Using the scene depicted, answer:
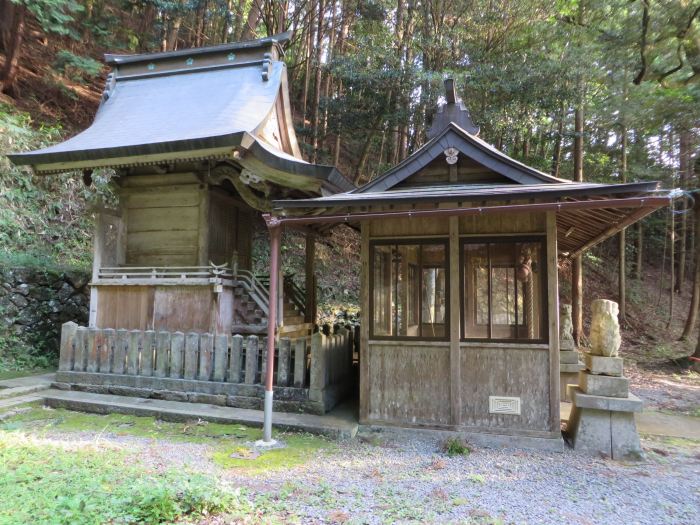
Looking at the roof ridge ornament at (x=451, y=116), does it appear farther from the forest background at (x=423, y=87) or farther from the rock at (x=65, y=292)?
the rock at (x=65, y=292)

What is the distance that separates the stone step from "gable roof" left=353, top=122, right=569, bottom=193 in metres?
3.42

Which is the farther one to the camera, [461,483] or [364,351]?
[364,351]

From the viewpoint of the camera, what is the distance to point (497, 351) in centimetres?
548

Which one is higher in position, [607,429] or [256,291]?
[256,291]

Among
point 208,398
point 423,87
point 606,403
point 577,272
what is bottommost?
point 208,398

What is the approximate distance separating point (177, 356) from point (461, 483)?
4958 mm

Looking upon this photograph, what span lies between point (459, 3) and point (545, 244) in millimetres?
14384

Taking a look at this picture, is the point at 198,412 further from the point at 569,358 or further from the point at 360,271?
the point at 569,358

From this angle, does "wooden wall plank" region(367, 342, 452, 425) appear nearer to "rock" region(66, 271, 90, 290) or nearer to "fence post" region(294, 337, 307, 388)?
→ "fence post" region(294, 337, 307, 388)

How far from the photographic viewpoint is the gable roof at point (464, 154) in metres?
5.71

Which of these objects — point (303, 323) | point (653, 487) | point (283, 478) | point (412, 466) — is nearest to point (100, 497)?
point (283, 478)

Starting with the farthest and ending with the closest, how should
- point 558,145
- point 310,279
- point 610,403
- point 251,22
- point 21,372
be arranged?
1. point 251,22
2. point 558,145
3. point 310,279
4. point 21,372
5. point 610,403

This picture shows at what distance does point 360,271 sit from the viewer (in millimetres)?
6422

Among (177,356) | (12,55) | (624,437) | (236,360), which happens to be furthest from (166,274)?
(12,55)
